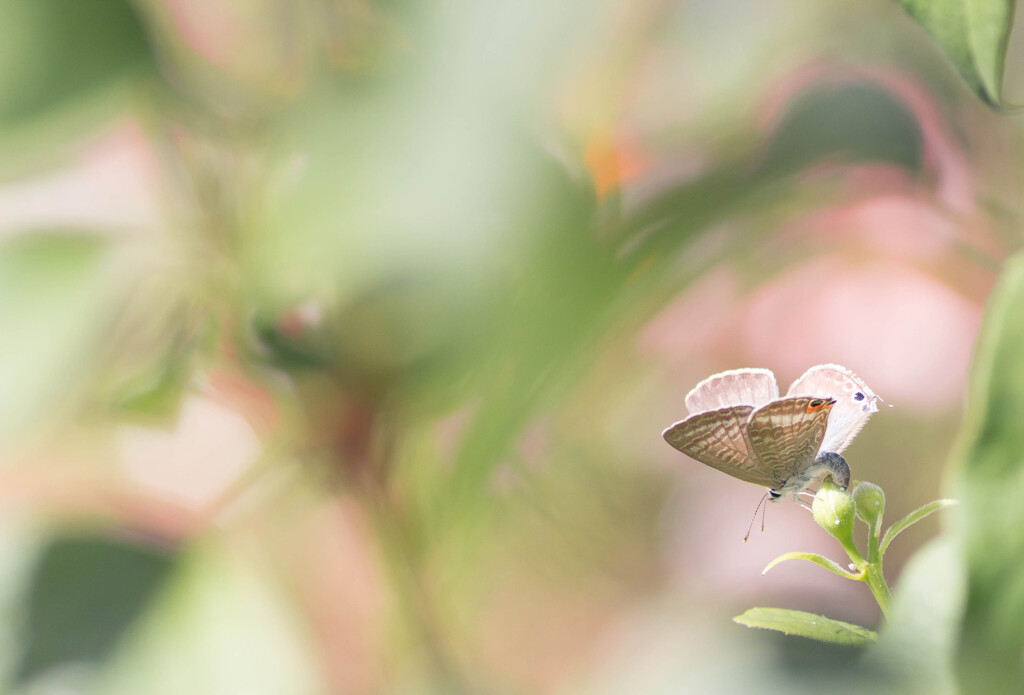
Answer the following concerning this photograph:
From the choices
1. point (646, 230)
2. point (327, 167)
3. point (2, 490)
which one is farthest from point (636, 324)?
point (2, 490)

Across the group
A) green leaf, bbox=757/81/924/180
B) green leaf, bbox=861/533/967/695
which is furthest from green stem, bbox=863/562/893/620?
green leaf, bbox=757/81/924/180

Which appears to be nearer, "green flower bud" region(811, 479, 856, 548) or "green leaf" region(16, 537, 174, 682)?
"green flower bud" region(811, 479, 856, 548)

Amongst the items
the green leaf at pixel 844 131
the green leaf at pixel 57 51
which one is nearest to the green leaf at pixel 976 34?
the green leaf at pixel 844 131

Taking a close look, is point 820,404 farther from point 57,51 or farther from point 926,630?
point 57,51

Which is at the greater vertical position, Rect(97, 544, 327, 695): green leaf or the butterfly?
the butterfly

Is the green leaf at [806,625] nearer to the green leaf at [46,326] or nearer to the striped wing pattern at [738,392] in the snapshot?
the striped wing pattern at [738,392]

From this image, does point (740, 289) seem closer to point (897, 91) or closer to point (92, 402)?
point (897, 91)

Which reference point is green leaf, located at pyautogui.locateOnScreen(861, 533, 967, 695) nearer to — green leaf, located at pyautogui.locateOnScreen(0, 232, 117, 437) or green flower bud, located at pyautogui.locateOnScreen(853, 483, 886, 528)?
green flower bud, located at pyautogui.locateOnScreen(853, 483, 886, 528)
